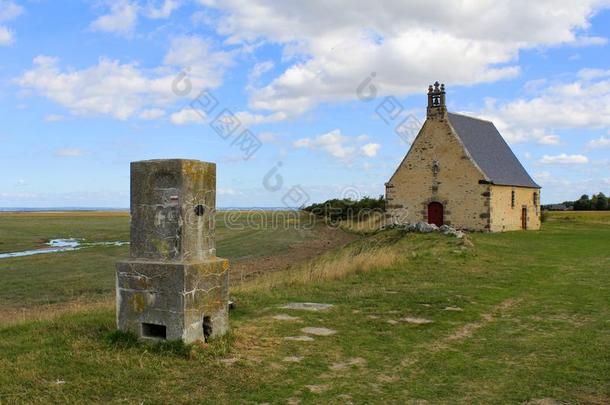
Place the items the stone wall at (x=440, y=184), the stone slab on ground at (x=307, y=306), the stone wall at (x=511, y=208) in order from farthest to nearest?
the stone wall at (x=511, y=208), the stone wall at (x=440, y=184), the stone slab on ground at (x=307, y=306)

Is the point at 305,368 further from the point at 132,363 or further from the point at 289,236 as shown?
the point at 289,236

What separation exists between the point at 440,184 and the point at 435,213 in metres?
1.84

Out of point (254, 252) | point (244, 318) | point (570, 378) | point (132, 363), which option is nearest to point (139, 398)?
point (132, 363)

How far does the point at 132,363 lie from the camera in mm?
6504

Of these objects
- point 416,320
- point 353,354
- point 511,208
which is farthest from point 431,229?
point 353,354

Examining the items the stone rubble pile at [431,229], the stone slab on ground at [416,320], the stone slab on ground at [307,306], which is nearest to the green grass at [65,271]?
the stone rubble pile at [431,229]

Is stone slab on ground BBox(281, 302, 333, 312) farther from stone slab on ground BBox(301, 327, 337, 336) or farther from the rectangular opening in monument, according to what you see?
the rectangular opening in monument

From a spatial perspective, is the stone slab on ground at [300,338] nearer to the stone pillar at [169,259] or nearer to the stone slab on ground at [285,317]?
the stone pillar at [169,259]

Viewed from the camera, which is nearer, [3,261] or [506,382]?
[506,382]

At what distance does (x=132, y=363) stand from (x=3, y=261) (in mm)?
22169

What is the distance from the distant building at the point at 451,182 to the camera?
33438 mm

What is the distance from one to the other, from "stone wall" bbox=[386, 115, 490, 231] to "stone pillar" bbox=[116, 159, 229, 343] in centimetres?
2797

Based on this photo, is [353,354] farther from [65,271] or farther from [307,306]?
[65,271]

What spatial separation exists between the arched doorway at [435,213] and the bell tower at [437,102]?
5.49m
